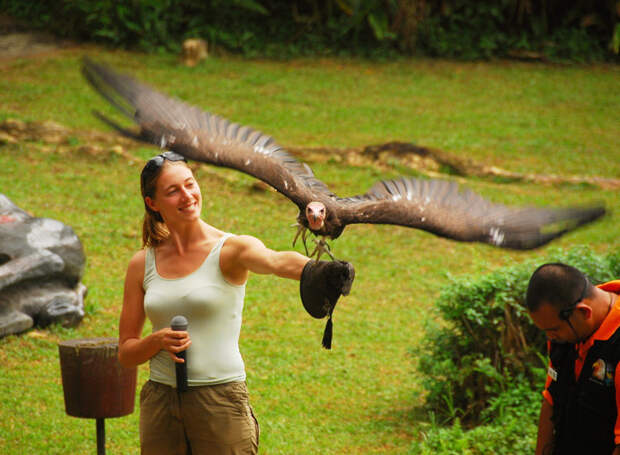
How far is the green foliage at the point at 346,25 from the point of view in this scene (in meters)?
16.8

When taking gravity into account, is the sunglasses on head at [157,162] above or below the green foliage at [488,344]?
above

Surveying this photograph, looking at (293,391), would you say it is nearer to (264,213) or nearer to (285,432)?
(285,432)

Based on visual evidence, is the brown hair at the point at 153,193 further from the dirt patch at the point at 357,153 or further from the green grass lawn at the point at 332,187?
the dirt patch at the point at 357,153

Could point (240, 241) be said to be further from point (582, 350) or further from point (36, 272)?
point (36, 272)

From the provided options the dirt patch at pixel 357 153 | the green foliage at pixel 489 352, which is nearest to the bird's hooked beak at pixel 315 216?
the green foliage at pixel 489 352

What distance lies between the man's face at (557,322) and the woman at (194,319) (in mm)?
702

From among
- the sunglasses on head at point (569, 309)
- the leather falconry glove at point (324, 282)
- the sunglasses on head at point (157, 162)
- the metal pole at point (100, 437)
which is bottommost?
the metal pole at point (100, 437)

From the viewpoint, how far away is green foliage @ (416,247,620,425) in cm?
529

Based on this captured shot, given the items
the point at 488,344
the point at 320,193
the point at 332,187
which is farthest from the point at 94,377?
the point at 332,187

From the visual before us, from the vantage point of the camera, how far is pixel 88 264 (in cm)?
808

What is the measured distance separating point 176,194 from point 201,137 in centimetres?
138

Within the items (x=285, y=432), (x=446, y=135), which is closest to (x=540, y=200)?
(x=446, y=135)

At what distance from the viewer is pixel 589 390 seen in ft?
8.98

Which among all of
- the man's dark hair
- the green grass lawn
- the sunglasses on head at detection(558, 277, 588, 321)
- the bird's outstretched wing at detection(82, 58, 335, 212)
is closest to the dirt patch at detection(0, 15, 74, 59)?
the green grass lawn
